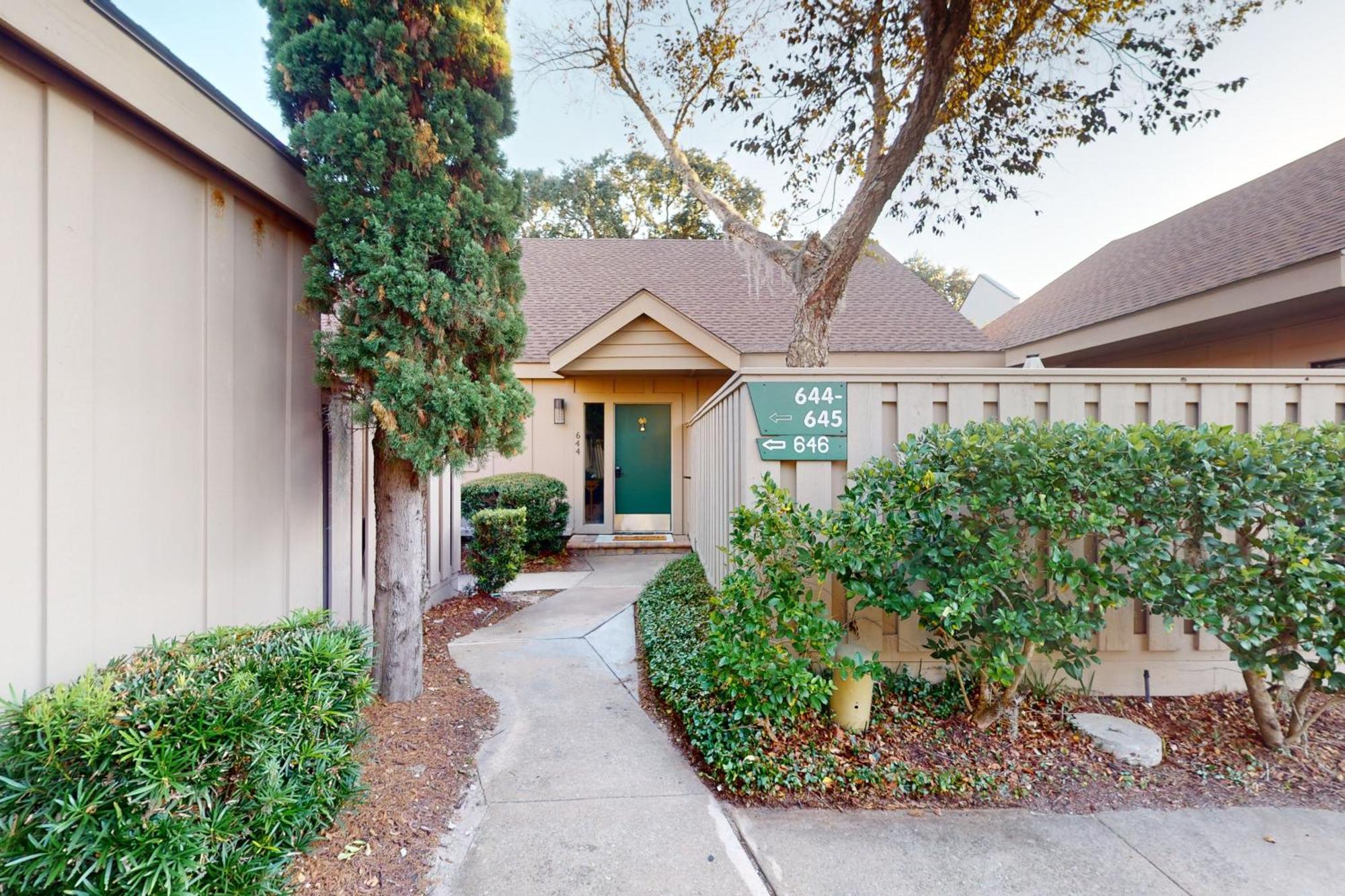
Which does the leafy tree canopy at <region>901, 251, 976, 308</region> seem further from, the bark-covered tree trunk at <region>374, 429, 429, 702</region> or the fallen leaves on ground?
the bark-covered tree trunk at <region>374, 429, 429, 702</region>

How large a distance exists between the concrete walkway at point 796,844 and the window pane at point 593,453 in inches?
273

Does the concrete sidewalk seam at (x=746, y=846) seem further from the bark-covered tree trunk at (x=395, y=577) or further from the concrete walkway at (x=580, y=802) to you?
the bark-covered tree trunk at (x=395, y=577)

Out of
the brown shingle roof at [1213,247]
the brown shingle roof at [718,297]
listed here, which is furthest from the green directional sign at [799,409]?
the brown shingle roof at [718,297]

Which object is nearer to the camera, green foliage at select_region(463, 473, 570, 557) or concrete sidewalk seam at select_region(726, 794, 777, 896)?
concrete sidewalk seam at select_region(726, 794, 777, 896)

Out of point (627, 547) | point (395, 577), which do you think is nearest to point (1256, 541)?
point (395, 577)

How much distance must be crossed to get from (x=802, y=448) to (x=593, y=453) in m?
7.05

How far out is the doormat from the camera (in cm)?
913

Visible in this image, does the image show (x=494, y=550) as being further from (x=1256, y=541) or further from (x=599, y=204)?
(x=599, y=204)

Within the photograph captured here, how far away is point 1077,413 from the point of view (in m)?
3.51

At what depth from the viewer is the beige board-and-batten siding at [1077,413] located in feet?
11.2

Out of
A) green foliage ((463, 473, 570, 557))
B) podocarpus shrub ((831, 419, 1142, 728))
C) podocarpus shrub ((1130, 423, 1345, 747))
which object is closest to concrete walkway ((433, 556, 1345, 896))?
podocarpus shrub ((831, 419, 1142, 728))

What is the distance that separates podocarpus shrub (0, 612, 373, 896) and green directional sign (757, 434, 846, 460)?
7.89ft

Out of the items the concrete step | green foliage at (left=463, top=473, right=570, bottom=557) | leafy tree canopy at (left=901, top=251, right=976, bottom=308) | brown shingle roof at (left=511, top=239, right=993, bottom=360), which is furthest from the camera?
leafy tree canopy at (left=901, top=251, right=976, bottom=308)

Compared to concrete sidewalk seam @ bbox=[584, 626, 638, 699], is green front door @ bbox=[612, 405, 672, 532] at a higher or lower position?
higher
